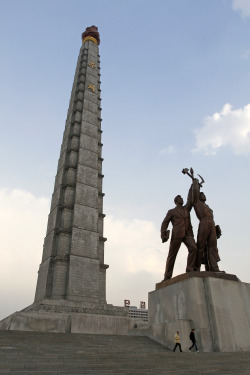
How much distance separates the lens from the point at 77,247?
21.3 m

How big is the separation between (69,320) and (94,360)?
7761 mm

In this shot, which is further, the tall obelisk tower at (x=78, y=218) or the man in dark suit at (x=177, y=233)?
the tall obelisk tower at (x=78, y=218)

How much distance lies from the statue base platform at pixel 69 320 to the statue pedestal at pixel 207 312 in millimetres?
4063

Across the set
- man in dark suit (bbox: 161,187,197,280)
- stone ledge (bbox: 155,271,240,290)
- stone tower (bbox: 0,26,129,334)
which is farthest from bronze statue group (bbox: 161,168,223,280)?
stone tower (bbox: 0,26,129,334)

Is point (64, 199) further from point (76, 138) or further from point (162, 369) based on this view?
point (162, 369)

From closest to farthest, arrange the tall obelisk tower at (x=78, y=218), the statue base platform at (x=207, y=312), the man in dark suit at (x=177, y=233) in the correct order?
the statue base platform at (x=207, y=312), the man in dark suit at (x=177, y=233), the tall obelisk tower at (x=78, y=218)

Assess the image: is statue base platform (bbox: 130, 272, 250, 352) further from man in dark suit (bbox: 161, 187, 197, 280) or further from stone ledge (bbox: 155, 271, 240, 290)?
man in dark suit (bbox: 161, 187, 197, 280)

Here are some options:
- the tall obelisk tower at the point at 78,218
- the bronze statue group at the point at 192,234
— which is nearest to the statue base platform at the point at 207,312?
the bronze statue group at the point at 192,234

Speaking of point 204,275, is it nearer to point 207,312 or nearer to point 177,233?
point 207,312

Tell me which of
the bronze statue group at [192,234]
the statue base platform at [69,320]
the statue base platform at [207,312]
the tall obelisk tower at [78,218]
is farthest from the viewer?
the tall obelisk tower at [78,218]

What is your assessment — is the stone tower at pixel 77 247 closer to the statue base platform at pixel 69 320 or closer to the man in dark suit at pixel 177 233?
the statue base platform at pixel 69 320

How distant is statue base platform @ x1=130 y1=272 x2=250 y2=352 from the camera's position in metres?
8.73

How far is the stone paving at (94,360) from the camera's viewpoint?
5.34 metres

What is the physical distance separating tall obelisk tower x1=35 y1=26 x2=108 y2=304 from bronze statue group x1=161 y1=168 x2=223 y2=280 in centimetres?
1045
